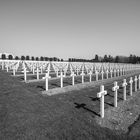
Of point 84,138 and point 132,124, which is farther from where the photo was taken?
point 132,124

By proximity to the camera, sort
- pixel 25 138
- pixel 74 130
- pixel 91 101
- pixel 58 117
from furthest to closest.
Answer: pixel 91 101 → pixel 58 117 → pixel 74 130 → pixel 25 138

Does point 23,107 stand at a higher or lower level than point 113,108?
higher

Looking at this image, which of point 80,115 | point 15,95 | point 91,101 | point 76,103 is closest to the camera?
point 80,115

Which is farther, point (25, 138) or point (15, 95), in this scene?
point (15, 95)

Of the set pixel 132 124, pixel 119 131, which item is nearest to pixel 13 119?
pixel 119 131

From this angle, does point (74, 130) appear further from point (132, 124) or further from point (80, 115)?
point (132, 124)

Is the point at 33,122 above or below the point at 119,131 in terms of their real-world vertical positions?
above

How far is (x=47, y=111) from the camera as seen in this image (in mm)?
6797

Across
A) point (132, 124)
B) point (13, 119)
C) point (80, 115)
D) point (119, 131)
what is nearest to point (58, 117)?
point (80, 115)

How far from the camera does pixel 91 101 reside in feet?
30.7

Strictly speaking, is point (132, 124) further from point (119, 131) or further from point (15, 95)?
point (15, 95)

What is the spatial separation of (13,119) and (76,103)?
374 centimetres

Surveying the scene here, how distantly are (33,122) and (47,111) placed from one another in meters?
1.14

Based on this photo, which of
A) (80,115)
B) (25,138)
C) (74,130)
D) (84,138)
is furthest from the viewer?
(80,115)
